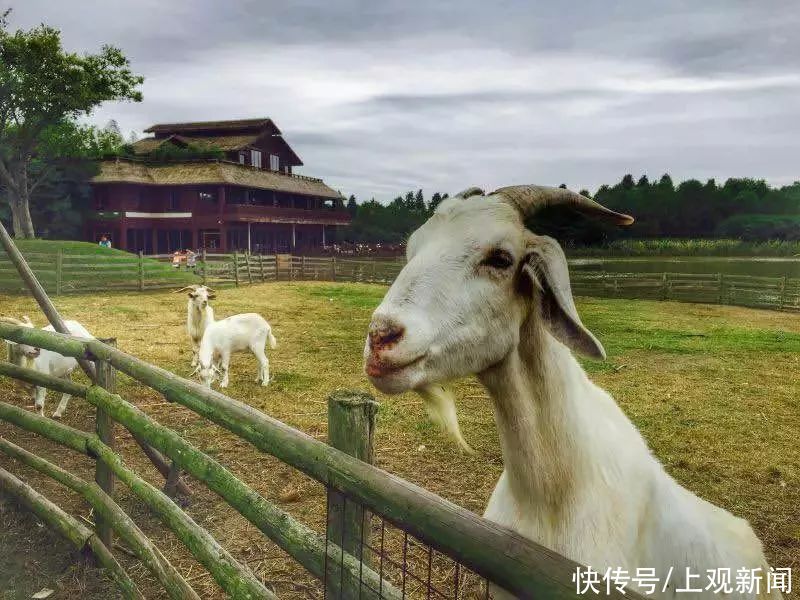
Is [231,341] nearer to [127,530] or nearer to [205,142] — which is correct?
→ [127,530]

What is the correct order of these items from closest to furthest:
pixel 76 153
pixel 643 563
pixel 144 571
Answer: pixel 643 563 < pixel 144 571 < pixel 76 153

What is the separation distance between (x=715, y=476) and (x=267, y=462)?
171 inches

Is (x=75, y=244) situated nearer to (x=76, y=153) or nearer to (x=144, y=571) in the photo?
(x=76, y=153)

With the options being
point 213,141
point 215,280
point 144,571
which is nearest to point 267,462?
point 144,571

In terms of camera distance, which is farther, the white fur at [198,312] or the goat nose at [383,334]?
the white fur at [198,312]

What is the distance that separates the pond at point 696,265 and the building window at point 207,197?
21669 mm

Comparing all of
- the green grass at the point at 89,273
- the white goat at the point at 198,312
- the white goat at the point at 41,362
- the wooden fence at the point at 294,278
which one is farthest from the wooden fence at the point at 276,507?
the green grass at the point at 89,273

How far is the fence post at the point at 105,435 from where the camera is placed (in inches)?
155

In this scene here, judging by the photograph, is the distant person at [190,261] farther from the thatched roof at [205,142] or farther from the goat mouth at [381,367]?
the goat mouth at [381,367]

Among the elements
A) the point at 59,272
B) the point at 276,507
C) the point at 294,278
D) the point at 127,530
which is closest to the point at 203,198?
the point at 294,278

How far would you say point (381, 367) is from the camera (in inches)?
62.4

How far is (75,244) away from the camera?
2605cm

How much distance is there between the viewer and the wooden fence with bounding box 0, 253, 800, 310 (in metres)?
19.4

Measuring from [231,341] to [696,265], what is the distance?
2395 cm
